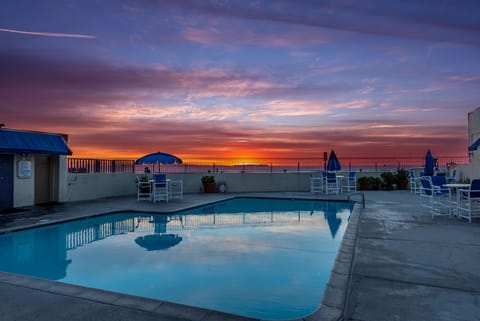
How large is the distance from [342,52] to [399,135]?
10.3 meters

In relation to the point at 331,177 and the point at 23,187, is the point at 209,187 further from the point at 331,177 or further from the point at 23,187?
the point at 23,187

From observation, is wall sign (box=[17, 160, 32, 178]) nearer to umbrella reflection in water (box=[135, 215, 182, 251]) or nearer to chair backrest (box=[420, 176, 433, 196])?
umbrella reflection in water (box=[135, 215, 182, 251])

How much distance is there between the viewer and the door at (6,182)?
8742mm

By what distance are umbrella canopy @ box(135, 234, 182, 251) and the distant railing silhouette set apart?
6.90 meters

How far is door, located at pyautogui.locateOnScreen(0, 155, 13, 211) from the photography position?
8742 mm

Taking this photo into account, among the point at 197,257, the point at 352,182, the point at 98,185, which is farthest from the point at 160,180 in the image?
the point at 352,182

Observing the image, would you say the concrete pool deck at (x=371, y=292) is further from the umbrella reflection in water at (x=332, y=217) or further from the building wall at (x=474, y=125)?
the building wall at (x=474, y=125)

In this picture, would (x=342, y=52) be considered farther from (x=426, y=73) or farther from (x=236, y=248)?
(x=236, y=248)

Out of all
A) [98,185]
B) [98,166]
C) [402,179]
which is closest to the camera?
[98,185]

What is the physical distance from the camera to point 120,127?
48.1 feet

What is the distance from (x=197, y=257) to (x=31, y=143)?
6776mm

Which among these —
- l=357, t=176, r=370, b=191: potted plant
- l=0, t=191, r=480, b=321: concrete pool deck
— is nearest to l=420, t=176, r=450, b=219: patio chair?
l=0, t=191, r=480, b=321: concrete pool deck

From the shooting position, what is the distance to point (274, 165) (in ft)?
51.9

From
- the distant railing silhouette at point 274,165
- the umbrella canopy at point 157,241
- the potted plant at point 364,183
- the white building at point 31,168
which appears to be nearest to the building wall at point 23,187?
the white building at point 31,168
